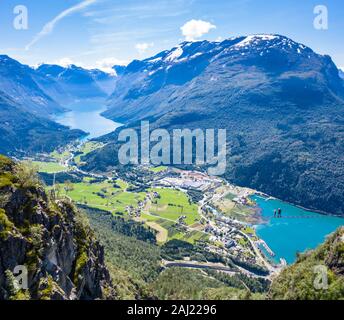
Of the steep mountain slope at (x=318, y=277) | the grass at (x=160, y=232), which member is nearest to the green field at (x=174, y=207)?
the grass at (x=160, y=232)

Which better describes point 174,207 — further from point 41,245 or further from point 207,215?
point 41,245

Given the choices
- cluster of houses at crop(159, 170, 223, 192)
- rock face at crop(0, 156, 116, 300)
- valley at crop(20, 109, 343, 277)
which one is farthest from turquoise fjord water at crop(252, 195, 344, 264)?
rock face at crop(0, 156, 116, 300)

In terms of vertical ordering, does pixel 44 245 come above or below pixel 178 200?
above

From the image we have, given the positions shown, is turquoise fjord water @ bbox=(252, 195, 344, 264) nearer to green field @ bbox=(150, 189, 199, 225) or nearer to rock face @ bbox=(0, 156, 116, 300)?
green field @ bbox=(150, 189, 199, 225)

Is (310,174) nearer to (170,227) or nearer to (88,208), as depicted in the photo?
(170,227)
